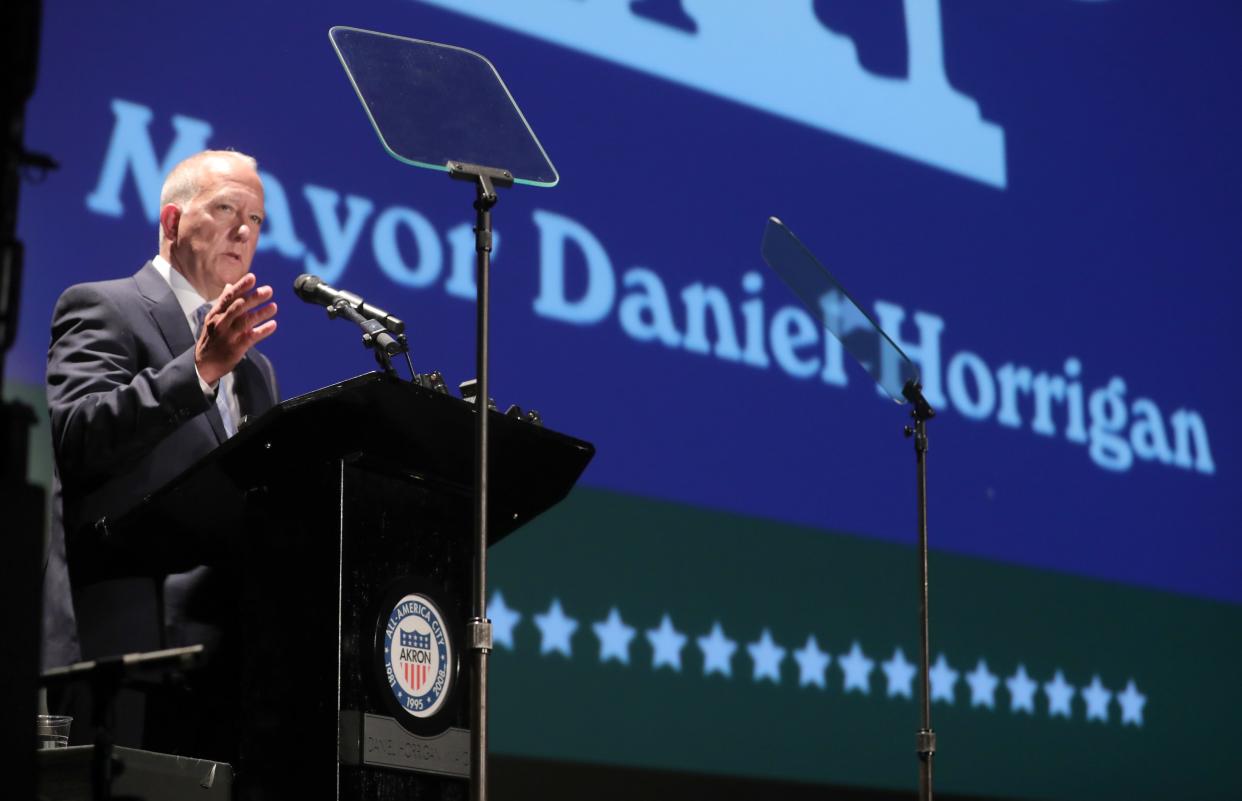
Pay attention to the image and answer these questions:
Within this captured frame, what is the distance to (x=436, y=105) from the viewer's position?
7.95ft

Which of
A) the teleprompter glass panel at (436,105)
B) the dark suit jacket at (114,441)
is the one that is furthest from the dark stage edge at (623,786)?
the teleprompter glass panel at (436,105)

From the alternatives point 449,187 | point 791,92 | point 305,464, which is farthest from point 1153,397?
point 305,464

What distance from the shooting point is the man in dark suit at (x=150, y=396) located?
7.50 feet

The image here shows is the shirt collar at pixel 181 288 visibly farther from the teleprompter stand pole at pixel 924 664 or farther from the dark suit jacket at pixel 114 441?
the teleprompter stand pole at pixel 924 664

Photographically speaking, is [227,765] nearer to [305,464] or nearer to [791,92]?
[305,464]

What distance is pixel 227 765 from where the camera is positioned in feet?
6.75

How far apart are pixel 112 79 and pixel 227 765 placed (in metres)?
1.57

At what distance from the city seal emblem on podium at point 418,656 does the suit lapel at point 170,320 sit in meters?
0.60

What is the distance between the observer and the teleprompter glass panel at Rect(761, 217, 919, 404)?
3.11 meters

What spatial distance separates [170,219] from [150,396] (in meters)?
0.66

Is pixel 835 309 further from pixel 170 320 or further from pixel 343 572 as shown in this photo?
pixel 343 572

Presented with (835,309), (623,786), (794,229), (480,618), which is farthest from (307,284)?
(794,229)

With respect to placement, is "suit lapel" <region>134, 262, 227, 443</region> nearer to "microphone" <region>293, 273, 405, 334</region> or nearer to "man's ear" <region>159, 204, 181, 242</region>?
"man's ear" <region>159, 204, 181, 242</region>

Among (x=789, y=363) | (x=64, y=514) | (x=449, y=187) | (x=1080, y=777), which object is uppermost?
(x=449, y=187)
